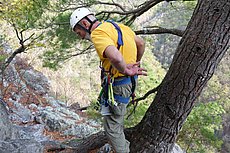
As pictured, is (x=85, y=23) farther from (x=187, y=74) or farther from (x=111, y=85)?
(x=187, y=74)

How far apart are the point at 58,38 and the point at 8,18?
3.29 feet

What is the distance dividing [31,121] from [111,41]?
476cm

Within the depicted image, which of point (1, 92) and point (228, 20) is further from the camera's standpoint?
point (1, 92)

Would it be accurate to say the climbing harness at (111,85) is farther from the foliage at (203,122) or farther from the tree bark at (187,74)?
the foliage at (203,122)

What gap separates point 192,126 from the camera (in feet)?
14.5

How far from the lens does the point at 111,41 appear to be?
1.90 metres

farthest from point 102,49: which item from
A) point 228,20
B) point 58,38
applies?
point 58,38

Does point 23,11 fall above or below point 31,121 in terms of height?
above

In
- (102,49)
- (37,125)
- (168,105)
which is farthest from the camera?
(37,125)

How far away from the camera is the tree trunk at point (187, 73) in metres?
2.03

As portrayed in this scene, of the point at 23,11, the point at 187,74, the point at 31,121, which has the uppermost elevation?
the point at 23,11

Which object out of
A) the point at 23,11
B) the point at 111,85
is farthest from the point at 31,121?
the point at 111,85

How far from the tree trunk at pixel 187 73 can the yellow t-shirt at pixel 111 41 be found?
384 mm

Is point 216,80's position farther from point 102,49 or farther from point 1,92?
point 102,49
